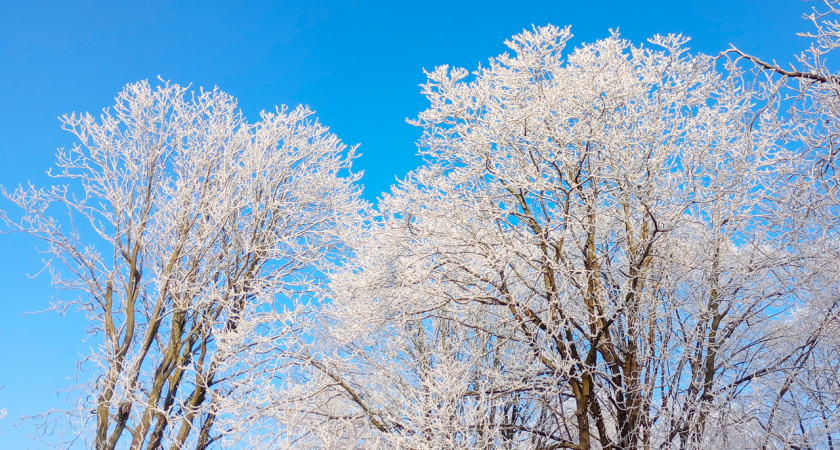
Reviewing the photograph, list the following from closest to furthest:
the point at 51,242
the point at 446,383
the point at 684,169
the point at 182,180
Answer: the point at 446,383 < the point at 684,169 < the point at 51,242 < the point at 182,180

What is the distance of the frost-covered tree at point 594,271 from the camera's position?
19.7 ft

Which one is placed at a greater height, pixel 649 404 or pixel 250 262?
pixel 250 262

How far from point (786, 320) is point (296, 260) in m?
6.70

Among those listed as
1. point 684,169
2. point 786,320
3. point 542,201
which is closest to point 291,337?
point 542,201

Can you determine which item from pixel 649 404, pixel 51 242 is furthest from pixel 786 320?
pixel 51 242

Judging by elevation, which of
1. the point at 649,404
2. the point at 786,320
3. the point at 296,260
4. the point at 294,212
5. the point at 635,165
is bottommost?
the point at 649,404

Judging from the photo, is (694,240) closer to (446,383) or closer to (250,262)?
(446,383)

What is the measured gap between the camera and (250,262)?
8.52 metres

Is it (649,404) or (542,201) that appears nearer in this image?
(649,404)

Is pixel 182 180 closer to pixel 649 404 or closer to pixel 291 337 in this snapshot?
pixel 291 337

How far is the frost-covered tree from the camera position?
237 inches

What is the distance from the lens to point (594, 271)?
18.9 ft

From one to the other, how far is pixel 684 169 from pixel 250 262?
226 inches

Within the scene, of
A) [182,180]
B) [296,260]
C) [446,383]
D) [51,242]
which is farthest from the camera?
[296,260]
